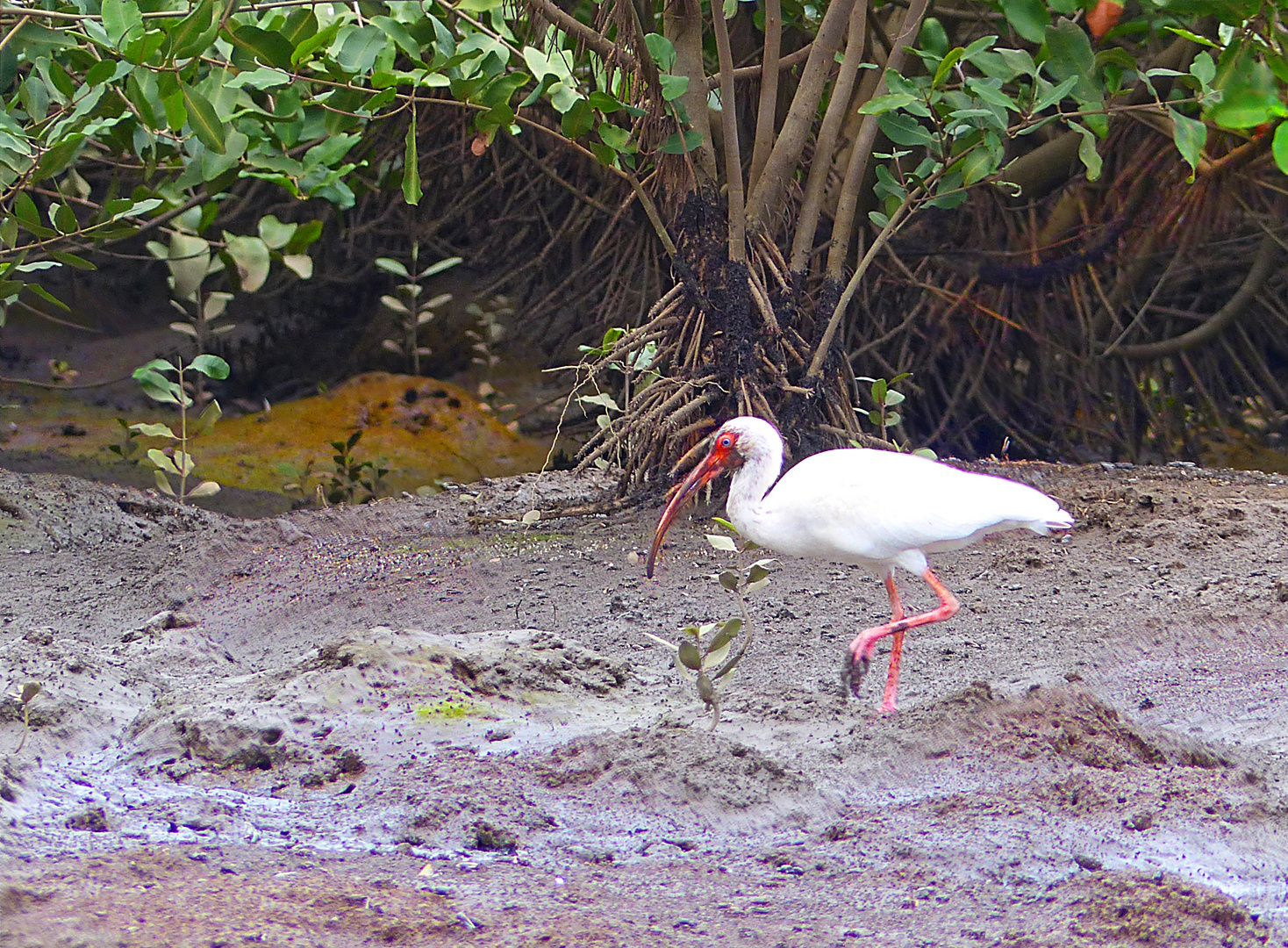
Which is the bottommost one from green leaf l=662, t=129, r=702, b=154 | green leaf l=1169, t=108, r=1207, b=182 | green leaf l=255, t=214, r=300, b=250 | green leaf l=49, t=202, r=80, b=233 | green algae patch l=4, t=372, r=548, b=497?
green algae patch l=4, t=372, r=548, b=497

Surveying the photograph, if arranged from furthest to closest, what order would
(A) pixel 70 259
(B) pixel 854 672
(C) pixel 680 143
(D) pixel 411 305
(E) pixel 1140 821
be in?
1. (D) pixel 411 305
2. (A) pixel 70 259
3. (C) pixel 680 143
4. (B) pixel 854 672
5. (E) pixel 1140 821

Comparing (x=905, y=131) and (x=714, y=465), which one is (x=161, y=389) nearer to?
(x=714, y=465)

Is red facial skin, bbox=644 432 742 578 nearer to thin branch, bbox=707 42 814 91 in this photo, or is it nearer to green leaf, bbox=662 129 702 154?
green leaf, bbox=662 129 702 154

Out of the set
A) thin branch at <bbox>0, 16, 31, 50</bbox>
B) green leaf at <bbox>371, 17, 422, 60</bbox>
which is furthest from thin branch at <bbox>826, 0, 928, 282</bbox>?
thin branch at <bbox>0, 16, 31, 50</bbox>

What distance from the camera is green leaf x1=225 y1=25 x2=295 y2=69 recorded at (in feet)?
13.3

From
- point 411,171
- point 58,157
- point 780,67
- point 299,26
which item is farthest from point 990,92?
point 58,157

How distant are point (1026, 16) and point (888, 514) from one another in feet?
5.05

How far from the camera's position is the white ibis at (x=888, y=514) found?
351cm

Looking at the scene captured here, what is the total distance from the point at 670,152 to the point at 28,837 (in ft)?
10.4

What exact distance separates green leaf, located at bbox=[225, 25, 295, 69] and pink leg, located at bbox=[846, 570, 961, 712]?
2513 millimetres

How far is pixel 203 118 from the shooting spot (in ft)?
13.1

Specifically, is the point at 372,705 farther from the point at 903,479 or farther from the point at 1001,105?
the point at 1001,105

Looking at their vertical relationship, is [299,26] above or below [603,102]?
above

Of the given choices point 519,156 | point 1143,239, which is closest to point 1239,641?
point 1143,239
